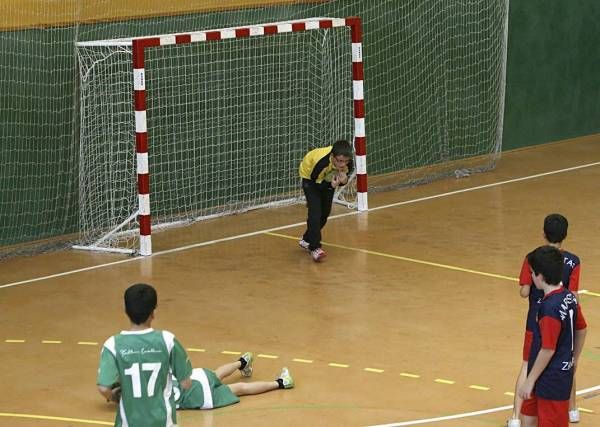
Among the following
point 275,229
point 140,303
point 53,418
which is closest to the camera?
point 140,303

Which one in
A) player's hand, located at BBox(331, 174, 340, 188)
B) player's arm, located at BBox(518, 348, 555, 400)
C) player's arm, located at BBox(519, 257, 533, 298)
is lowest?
player's arm, located at BBox(518, 348, 555, 400)

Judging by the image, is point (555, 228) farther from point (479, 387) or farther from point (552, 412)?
point (479, 387)

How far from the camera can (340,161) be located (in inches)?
510

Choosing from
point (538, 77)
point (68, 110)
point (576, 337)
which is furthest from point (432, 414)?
point (538, 77)

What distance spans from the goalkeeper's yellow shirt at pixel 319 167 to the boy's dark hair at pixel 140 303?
6.80 meters

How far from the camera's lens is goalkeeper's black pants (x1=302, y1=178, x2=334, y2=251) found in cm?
1348

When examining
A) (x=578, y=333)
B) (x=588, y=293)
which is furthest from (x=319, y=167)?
(x=578, y=333)

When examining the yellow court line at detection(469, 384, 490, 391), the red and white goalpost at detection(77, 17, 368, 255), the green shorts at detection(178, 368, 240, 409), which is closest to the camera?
the green shorts at detection(178, 368, 240, 409)

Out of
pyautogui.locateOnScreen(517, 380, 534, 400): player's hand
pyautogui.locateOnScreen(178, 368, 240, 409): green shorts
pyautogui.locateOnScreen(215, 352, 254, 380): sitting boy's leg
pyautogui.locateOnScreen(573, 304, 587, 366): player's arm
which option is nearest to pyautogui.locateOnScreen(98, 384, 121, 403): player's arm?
pyautogui.locateOnScreen(517, 380, 534, 400): player's hand

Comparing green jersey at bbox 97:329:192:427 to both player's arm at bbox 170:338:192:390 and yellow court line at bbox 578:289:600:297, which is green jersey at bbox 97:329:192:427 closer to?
player's arm at bbox 170:338:192:390

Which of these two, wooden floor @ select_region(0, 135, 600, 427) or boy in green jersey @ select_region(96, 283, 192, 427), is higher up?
boy in green jersey @ select_region(96, 283, 192, 427)

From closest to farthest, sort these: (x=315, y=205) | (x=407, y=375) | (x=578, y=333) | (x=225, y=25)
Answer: (x=578, y=333) < (x=407, y=375) < (x=315, y=205) < (x=225, y=25)

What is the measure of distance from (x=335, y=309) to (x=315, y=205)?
2.10 meters

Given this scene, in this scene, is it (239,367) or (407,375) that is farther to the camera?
(407,375)
